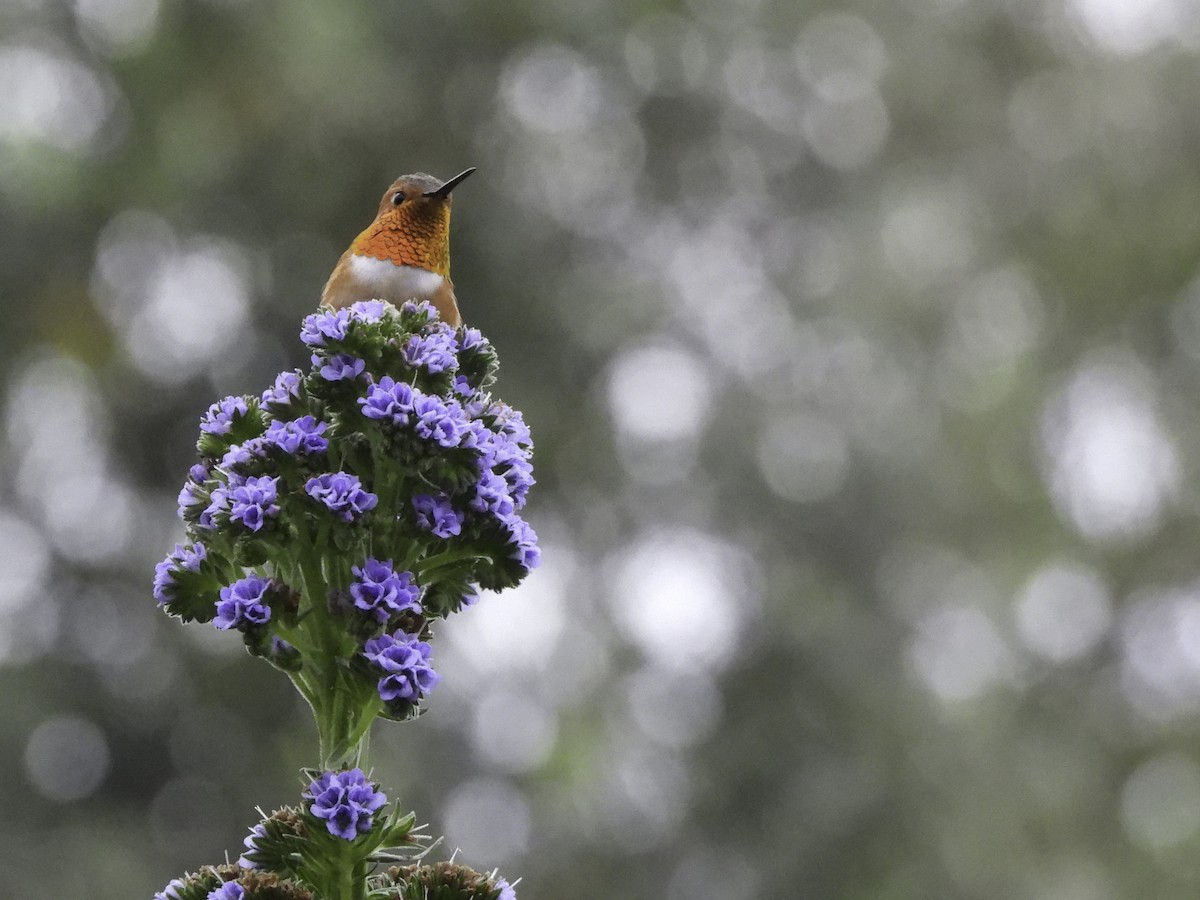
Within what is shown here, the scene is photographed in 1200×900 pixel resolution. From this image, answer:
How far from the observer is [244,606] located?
3.67 metres

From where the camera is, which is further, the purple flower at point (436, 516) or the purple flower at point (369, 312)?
the purple flower at point (369, 312)

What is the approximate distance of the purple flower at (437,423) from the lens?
3732 mm

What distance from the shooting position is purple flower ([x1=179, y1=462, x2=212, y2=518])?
3.97 metres

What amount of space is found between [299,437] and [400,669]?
615 millimetres

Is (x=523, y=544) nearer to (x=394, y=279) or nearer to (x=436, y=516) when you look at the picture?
(x=436, y=516)

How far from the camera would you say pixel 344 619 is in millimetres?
3730

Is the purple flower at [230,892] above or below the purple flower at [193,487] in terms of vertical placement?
below

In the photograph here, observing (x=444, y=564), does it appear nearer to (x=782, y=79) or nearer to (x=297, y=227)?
(x=297, y=227)

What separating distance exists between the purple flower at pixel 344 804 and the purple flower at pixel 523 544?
70 cm

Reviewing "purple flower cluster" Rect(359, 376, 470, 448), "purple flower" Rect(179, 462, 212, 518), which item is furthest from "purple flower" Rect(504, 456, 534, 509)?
"purple flower" Rect(179, 462, 212, 518)

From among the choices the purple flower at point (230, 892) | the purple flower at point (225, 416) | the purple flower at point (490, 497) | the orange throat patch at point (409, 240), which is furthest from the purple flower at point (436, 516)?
the orange throat patch at point (409, 240)

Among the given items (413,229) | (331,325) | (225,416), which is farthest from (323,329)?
(413,229)

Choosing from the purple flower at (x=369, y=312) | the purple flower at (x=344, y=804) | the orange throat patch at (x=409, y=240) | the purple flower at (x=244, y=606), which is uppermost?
the orange throat patch at (x=409, y=240)

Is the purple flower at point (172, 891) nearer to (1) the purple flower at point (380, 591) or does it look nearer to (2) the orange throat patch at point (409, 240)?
(1) the purple flower at point (380, 591)
